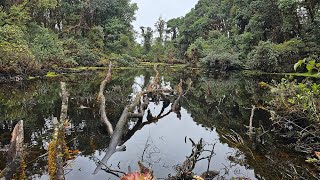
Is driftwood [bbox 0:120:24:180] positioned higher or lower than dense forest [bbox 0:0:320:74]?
lower

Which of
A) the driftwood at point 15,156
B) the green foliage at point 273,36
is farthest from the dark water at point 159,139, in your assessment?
the green foliage at point 273,36

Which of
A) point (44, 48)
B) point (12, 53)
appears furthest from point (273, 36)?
point (12, 53)

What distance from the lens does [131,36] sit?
67.8 metres

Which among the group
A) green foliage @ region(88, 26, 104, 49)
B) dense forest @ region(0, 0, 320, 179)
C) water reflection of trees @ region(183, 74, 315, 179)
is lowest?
water reflection of trees @ region(183, 74, 315, 179)

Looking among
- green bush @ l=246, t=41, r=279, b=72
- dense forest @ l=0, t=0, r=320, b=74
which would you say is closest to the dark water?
dense forest @ l=0, t=0, r=320, b=74

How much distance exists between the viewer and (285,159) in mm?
7844

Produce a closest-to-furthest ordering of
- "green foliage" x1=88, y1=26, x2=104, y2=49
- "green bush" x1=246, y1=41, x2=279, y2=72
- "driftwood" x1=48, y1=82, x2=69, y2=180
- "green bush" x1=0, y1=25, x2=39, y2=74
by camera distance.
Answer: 1. "driftwood" x1=48, y1=82, x2=69, y2=180
2. "green bush" x1=0, y1=25, x2=39, y2=74
3. "green bush" x1=246, y1=41, x2=279, y2=72
4. "green foliage" x1=88, y1=26, x2=104, y2=49

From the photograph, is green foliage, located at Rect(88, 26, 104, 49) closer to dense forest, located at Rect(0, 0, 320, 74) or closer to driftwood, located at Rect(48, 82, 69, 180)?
dense forest, located at Rect(0, 0, 320, 74)

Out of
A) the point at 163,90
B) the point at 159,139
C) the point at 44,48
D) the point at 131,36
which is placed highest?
the point at 131,36

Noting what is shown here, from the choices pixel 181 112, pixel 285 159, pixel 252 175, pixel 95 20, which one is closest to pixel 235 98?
pixel 181 112

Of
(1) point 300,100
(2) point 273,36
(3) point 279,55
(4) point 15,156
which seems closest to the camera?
(4) point 15,156

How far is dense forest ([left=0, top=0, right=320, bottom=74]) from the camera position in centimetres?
2869

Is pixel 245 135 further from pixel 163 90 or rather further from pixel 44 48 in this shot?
pixel 44 48

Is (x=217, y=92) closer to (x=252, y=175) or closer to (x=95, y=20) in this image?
(x=252, y=175)
